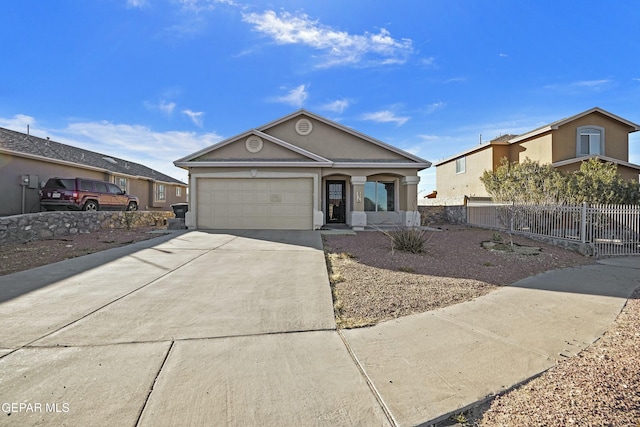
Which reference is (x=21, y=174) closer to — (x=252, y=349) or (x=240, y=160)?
(x=240, y=160)

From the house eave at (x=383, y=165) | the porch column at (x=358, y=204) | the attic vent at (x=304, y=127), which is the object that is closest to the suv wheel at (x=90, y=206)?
the attic vent at (x=304, y=127)

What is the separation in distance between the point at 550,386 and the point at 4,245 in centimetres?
1394

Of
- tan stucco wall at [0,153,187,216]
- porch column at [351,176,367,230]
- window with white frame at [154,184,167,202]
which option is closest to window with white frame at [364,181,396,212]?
porch column at [351,176,367,230]

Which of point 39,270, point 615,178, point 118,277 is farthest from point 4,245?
point 615,178

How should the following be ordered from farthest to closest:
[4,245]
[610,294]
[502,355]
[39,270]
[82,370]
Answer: [4,245] < [39,270] < [610,294] < [502,355] < [82,370]

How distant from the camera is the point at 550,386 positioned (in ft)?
9.68

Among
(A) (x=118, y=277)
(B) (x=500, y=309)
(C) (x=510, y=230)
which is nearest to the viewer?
(B) (x=500, y=309)

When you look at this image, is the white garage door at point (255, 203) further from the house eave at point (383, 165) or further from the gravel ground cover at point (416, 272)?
the gravel ground cover at point (416, 272)

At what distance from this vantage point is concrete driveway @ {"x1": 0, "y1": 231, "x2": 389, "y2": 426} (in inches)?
103

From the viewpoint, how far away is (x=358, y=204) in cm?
1595

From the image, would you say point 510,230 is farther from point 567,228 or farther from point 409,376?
point 409,376

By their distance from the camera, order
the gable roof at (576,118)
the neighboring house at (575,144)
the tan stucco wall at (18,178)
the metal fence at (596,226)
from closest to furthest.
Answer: the metal fence at (596,226) → the tan stucco wall at (18,178) → the gable roof at (576,118) → the neighboring house at (575,144)

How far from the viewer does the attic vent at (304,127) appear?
17.7 m

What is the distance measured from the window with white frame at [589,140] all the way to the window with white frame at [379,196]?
11.5 metres
